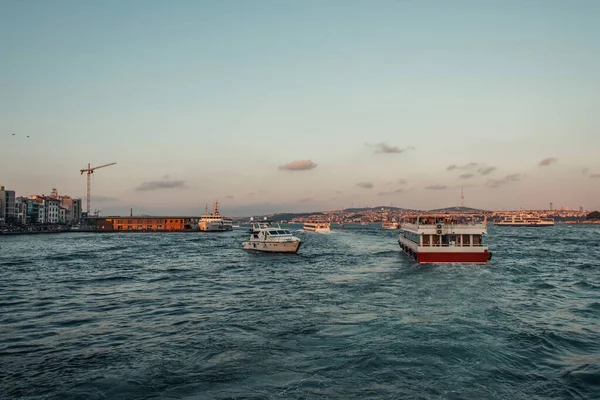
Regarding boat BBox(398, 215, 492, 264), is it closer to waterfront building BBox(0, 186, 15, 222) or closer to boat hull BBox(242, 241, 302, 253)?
boat hull BBox(242, 241, 302, 253)

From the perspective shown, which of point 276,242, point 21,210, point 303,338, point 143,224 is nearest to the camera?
point 303,338

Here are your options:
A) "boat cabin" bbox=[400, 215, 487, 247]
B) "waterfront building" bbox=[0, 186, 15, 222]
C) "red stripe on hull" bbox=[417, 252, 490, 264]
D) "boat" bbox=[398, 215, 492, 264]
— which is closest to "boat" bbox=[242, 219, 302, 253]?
"boat cabin" bbox=[400, 215, 487, 247]

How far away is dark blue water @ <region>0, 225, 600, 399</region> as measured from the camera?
1284cm

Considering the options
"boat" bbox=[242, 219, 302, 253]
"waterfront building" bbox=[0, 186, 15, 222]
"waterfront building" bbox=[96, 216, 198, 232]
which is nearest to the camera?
"boat" bbox=[242, 219, 302, 253]

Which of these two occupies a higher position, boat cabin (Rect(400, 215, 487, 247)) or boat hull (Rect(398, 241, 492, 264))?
boat cabin (Rect(400, 215, 487, 247))

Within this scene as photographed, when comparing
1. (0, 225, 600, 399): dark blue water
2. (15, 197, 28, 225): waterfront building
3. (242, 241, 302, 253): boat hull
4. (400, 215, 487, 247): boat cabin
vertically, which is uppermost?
(15, 197, 28, 225): waterfront building

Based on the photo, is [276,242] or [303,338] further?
[276,242]

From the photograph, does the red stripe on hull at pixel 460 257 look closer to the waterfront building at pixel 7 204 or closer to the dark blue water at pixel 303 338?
the dark blue water at pixel 303 338

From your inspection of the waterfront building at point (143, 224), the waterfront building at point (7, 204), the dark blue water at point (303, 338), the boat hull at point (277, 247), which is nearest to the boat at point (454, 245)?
the dark blue water at point (303, 338)

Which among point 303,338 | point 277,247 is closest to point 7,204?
point 277,247

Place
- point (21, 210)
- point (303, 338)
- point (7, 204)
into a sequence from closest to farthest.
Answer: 1. point (303, 338)
2. point (7, 204)
3. point (21, 210)

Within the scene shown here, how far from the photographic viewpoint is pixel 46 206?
19212 centimetres

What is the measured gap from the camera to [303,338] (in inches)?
703

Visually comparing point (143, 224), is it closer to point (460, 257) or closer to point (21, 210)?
point (21, 210)
